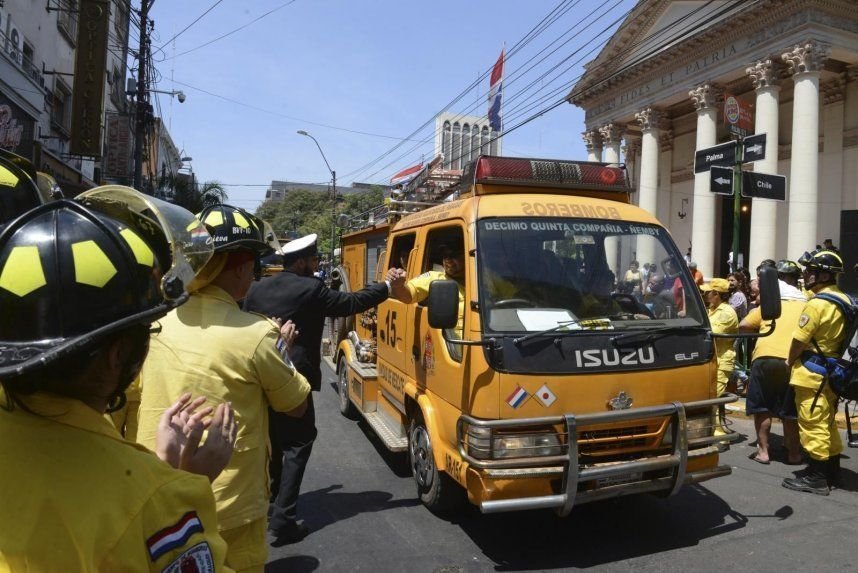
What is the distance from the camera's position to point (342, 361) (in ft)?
25.5

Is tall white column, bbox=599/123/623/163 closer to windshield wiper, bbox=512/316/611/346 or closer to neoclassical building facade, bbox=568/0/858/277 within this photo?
neoclassical building facade, bbox=568/0/858/277

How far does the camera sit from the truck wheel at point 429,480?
4348 mm

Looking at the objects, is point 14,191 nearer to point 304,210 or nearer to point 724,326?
point 724,326

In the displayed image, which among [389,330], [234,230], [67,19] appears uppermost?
[67,19]

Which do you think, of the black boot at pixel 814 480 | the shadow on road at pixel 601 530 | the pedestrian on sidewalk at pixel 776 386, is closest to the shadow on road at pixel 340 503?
the shadow on road at pixel 601 530

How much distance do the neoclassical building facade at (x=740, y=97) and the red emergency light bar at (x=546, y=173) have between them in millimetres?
12341

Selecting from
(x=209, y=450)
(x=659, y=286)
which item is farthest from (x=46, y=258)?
(x=659, y=286)

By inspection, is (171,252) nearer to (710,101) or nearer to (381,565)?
(381,565)

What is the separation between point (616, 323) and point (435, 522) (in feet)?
6.36

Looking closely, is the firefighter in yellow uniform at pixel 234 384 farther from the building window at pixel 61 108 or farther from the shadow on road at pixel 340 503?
the building window at pixel 61 108

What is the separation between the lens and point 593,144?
2923cm

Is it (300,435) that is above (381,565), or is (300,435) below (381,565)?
above

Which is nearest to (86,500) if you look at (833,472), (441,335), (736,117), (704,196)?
(441,335)

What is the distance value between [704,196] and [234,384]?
2311 cm
